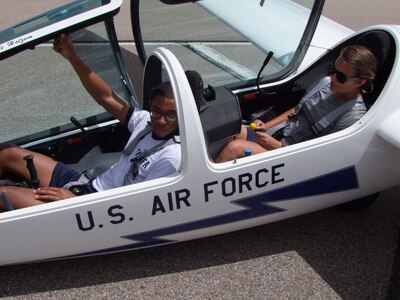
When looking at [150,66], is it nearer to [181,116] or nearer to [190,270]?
[181,116]

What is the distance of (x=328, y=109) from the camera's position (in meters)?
2.77

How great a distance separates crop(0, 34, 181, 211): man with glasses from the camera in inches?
93.8

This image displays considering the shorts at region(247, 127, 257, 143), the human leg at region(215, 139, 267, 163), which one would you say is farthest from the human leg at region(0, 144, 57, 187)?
the shorts at region(247, 127, 257, 143)

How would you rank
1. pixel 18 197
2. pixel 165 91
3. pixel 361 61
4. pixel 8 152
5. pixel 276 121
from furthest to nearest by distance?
pixel 276 121 < pixel 8 152 < pixel 361 61 < pixel 18 197 < pixel 165 91

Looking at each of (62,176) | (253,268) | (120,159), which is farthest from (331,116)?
(62,176)

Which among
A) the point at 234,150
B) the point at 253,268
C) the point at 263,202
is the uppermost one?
the point at 234,150

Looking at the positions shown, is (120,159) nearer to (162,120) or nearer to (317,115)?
(162,120)

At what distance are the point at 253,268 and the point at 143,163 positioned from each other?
0.90m

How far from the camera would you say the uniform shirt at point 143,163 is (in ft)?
7.84

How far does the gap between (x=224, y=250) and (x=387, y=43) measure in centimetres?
161

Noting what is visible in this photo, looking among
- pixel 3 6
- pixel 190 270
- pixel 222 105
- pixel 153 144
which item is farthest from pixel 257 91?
pixel 3 6

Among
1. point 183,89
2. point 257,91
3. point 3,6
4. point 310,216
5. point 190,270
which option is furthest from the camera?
point 3,6

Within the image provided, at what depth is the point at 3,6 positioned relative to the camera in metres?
8.59

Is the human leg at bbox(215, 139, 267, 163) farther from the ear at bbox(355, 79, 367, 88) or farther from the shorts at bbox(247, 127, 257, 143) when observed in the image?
the ear at bbox(355, 79, 367, 88)
